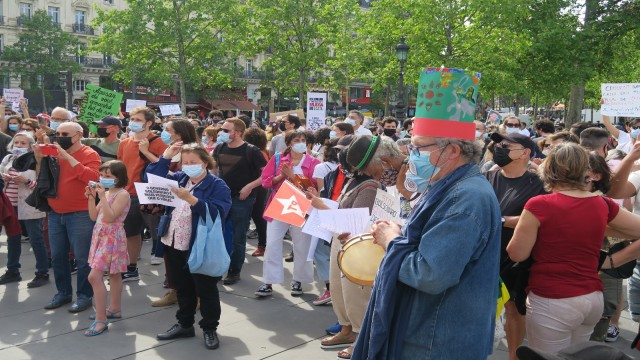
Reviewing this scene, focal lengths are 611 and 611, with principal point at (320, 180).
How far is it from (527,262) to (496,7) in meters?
22.5

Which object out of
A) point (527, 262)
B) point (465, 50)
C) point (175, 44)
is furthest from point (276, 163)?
point (175, 44)

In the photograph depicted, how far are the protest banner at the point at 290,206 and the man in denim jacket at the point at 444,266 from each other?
2473 mm

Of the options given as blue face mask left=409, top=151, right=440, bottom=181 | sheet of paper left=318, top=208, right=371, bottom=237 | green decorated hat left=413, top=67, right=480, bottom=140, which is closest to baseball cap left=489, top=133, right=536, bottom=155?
sheet of paper left=318, top=208, right=371, bottom=237

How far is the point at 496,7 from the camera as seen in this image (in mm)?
24266

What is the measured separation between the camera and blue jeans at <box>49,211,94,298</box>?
6180mm

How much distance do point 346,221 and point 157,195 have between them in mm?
1963

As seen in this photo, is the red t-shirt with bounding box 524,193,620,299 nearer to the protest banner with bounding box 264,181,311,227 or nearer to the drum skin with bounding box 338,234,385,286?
the drum skin with bounding box 338,234,385,286

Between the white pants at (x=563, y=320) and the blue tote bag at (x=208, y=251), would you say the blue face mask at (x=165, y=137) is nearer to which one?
the blue tote bag at (x=208, y=251)

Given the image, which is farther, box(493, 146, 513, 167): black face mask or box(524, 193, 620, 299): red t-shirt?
box(493, 146, 513, 167): black face mask

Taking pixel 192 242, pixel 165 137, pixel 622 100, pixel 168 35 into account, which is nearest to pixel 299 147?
pixel 165 137

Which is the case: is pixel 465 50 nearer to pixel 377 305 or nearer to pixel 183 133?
pixel 183 133

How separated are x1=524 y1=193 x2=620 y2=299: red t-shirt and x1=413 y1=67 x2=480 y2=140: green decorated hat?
1.13 metres

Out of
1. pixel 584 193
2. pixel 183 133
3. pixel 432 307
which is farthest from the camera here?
pixel 183 133

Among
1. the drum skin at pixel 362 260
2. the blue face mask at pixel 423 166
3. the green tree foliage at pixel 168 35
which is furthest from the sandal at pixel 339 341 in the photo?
the green tree foliage at pixel 168 35
